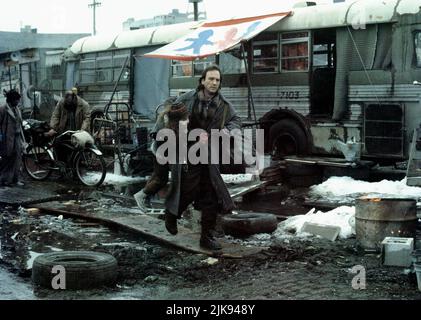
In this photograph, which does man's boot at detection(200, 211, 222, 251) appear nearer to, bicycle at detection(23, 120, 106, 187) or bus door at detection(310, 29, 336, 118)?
bicycle at detection(23, 120, 106, 187)

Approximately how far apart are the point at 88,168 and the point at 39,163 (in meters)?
1.44

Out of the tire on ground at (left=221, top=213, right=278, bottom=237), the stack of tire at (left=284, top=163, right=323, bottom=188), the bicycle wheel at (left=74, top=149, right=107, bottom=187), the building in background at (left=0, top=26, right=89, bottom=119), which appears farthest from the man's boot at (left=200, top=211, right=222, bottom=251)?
the building in background at (left=0, top=26, right=89, bottom=119)

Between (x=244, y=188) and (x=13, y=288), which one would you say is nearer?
Answer: (x=13, y=288)

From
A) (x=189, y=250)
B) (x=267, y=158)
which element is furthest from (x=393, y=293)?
(x=267, y=158)

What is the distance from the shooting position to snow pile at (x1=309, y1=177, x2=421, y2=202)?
911 centimetres

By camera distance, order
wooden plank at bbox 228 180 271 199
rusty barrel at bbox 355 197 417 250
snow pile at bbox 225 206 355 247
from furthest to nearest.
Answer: wooden plank at bbox 228 180 271 199 → snow pile at bbox 225 206 355 247 → rusty barrel at bbox 355 197 417 250

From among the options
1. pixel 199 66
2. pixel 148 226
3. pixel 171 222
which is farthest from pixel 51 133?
pixel 171 222

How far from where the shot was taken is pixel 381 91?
11.1 m

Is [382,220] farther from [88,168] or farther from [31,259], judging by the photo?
[88,168]

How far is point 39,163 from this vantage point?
11852 millimetres

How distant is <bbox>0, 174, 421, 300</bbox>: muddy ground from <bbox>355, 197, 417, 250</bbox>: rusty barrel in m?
0.18

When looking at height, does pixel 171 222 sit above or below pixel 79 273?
above
